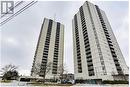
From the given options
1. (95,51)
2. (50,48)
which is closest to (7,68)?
(50,48)

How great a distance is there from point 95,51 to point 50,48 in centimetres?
2569

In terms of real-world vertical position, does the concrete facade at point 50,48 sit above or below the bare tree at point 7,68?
above

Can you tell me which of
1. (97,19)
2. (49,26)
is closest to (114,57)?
(97,19)

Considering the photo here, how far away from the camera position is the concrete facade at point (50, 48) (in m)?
55.0

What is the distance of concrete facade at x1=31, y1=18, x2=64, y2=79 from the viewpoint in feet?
181

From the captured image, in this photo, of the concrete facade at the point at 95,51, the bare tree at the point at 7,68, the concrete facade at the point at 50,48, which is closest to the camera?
the concrete facade at the point at 95,51

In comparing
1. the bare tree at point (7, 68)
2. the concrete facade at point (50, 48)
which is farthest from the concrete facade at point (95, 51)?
the bare tree at point (7, 68)

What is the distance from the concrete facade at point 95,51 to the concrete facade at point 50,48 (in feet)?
40.4

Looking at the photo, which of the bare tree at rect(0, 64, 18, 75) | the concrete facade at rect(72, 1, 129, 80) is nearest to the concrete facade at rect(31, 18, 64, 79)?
the bare tree at rect(0, 64, 18, 75)

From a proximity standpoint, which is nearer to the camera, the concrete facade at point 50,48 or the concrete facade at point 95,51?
the concrete facade at point 95,51

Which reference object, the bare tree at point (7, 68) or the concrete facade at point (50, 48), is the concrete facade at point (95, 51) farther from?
the bare tree at point (7, 68)

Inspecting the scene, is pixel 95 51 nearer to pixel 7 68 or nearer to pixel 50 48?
pixel 50 48

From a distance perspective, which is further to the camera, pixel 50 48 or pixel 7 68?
pixel 50 48

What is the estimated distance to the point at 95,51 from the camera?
3988cm
